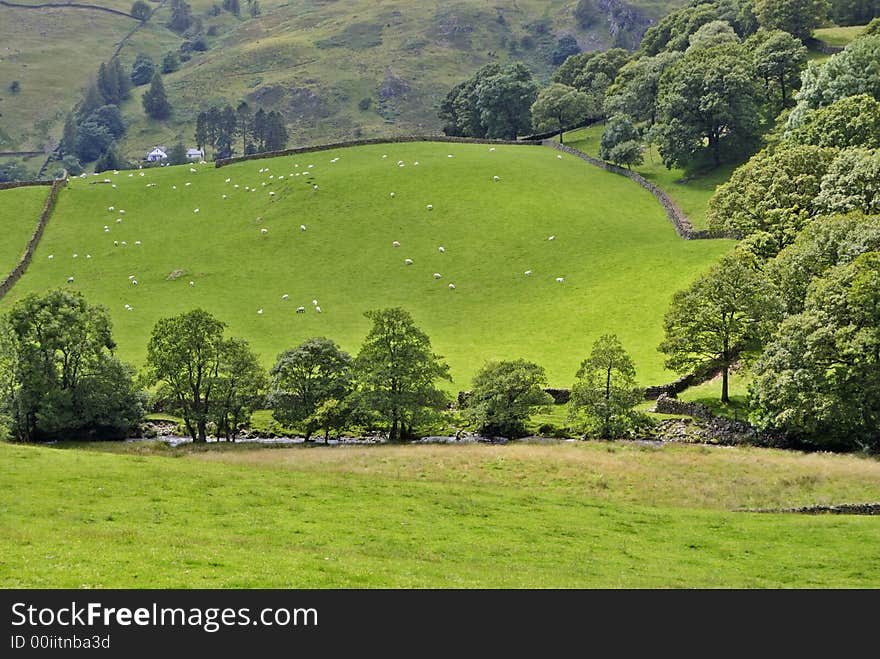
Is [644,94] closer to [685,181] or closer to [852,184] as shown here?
[685,181]

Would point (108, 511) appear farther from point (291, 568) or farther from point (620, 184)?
point (620, 184)

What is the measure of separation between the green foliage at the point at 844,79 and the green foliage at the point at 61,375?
78.3 metres

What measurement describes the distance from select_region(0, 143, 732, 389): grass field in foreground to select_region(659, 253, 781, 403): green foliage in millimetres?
5239

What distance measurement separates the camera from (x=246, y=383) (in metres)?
61.3

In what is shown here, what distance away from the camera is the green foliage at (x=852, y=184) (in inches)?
2726

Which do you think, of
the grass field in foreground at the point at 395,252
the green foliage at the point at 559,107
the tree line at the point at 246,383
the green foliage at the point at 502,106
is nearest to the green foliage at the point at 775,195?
the grass field in foreground at the point at 395,252

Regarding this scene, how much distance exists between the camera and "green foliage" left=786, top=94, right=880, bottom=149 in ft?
275

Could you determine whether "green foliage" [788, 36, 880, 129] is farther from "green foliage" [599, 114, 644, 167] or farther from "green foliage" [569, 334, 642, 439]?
"green foliage" [569, 334, 642, 439]

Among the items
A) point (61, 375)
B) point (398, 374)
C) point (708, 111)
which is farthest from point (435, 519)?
point (708, 111)

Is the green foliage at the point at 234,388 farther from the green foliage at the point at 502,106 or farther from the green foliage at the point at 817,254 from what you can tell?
the green foliage at the point at 502,106

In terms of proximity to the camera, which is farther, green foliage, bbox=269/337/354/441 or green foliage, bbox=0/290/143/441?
green foliage, bbox=269/337/354/441

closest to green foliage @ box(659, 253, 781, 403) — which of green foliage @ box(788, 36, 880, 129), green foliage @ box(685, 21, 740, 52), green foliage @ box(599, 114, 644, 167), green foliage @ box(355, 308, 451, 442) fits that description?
green foliage @ box(355, 308, 451, 442)

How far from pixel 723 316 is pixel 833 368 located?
928cm
